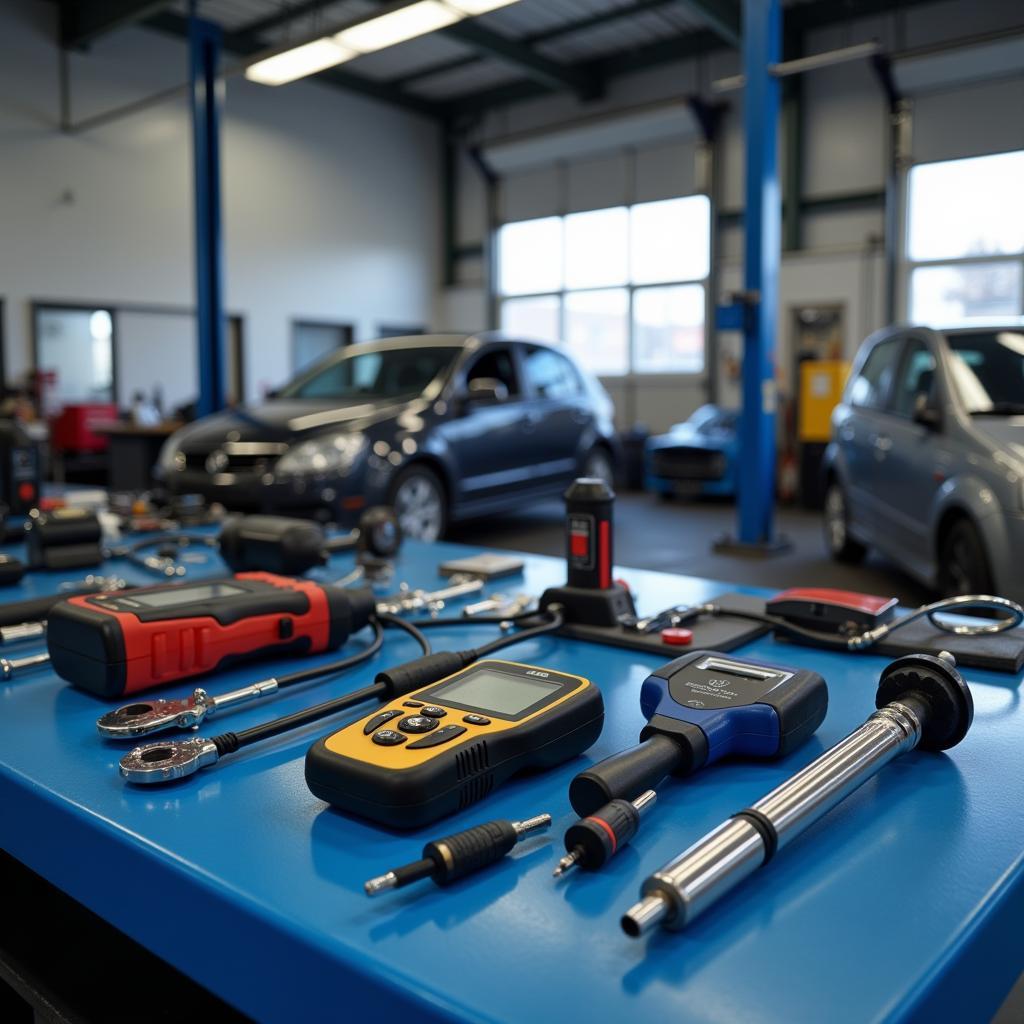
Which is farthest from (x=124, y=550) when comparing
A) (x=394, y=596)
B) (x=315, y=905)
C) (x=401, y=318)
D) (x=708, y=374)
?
(x=401, y=318)

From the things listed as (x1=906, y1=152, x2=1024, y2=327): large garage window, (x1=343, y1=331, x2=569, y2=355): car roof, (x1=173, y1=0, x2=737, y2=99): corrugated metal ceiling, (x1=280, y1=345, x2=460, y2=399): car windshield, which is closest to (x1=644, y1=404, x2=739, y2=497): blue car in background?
(x1=906, y1=152, x2=1024, y2=327): large garage window

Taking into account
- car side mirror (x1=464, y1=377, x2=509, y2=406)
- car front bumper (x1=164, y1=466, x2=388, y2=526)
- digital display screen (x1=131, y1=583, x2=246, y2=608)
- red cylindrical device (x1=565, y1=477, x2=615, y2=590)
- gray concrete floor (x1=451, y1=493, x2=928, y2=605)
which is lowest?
gray concrete floor (x1=451, y1=493, x2=928, y2=605)

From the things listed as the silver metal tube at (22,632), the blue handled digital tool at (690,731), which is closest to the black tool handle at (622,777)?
the blue handled digital tool at (690,731)

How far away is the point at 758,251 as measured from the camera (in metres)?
5.68

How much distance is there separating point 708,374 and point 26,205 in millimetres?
7709

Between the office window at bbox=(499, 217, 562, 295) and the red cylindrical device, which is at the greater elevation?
the office window at bbox=(499, 217, 562, 295)

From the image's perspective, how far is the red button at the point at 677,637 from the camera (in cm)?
132

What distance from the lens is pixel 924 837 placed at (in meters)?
0.80

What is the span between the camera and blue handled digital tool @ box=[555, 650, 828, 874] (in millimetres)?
747

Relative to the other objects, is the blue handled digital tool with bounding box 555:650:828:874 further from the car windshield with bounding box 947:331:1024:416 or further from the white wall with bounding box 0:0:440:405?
the white wall with bounding box 0:0:440:405

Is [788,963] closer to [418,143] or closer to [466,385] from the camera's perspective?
[466,385]

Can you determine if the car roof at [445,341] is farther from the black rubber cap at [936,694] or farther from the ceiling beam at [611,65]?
the ceiling beam at [611,65]

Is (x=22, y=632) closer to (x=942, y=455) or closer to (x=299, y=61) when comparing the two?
(x=942, y=455)

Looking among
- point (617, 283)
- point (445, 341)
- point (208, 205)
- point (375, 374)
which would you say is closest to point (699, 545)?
point (445, 341)
